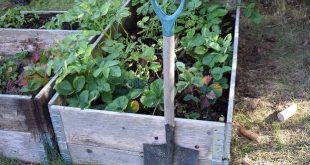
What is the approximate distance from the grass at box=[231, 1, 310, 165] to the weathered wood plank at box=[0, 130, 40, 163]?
1.18 meters

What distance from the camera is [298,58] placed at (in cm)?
316

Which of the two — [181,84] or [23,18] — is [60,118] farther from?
[23,18]

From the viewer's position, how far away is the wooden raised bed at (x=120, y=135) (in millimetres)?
1816

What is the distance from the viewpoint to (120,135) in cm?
196

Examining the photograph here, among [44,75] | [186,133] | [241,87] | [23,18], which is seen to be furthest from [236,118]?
[23,18]

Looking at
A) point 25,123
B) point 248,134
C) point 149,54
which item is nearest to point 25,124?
point 25,123

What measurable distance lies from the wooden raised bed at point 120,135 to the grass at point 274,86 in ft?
1.62

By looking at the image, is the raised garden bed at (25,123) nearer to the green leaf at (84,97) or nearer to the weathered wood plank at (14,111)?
the weathered wood plank at (14,111)

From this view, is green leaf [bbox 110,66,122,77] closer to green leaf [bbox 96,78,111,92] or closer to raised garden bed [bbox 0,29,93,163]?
green leaf [bbox 96,78,111,92]

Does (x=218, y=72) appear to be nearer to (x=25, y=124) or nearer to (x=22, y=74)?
(x=25, y=124)

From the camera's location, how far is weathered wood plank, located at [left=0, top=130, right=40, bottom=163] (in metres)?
2.15

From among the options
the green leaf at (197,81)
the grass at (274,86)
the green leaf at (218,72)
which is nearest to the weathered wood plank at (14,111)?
the green leaf at (197,81)

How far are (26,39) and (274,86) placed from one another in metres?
1.96

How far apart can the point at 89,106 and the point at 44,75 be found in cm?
43
